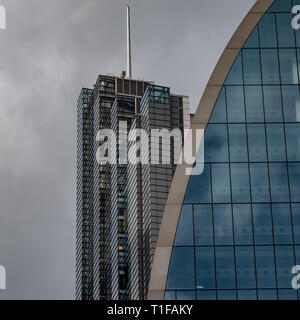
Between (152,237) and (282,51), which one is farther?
(152,237)

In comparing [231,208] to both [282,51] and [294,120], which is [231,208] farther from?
[282,51]

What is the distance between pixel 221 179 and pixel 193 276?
18.2 feet

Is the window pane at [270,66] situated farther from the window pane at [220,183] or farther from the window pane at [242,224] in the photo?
the window pane at [242,224]

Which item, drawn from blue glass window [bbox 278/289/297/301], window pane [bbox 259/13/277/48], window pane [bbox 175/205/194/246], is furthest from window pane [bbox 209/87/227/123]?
blue glass window [bbox 278/289/297/301]

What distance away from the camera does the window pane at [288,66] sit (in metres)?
44.4

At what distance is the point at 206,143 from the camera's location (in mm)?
43375

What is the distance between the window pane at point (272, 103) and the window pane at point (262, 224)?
513cm

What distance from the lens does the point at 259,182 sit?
42469 millimetres

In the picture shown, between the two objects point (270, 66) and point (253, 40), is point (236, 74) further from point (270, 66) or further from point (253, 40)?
point (253, 40)

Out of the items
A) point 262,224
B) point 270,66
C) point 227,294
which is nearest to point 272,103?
point 270,66
